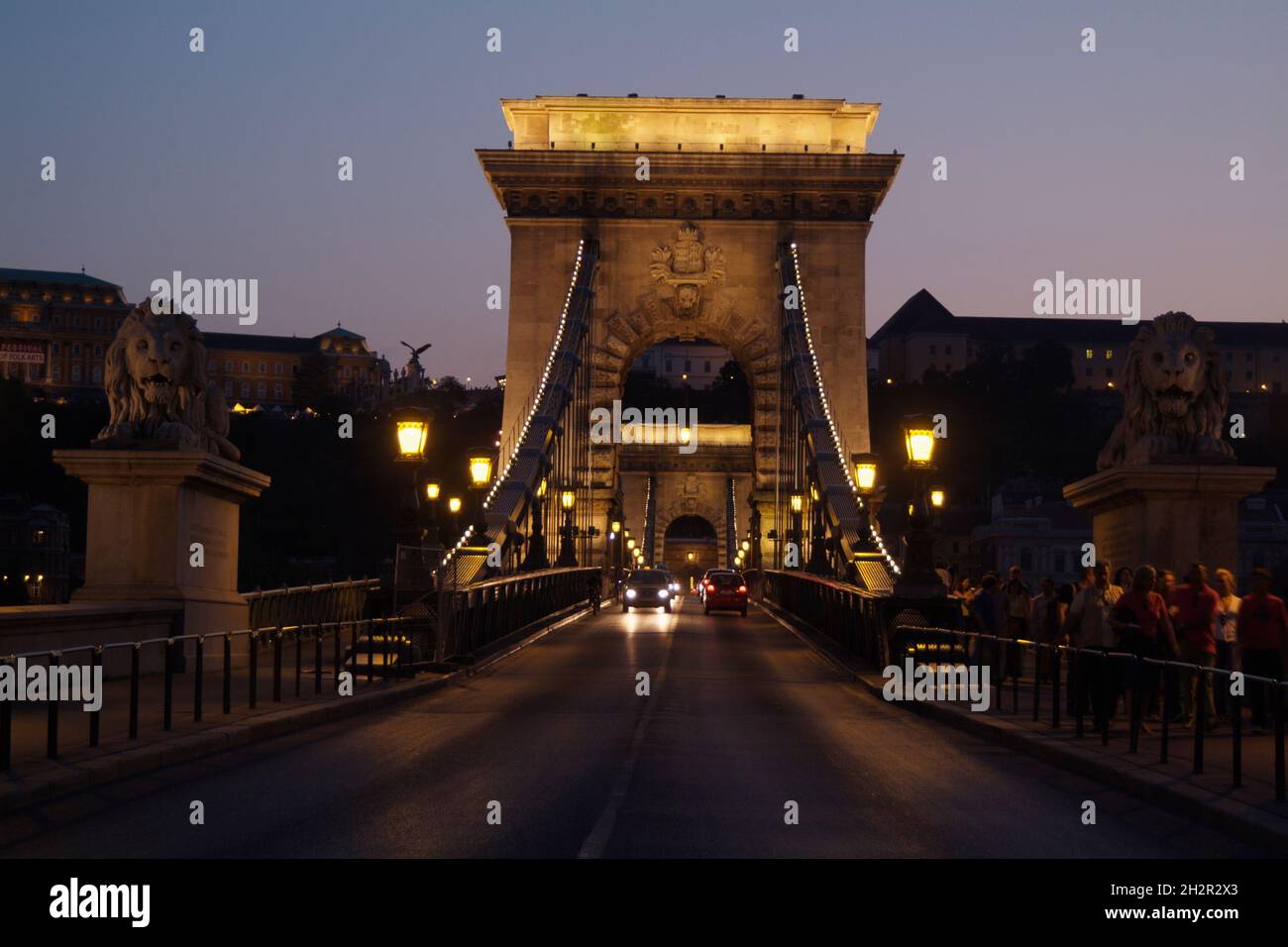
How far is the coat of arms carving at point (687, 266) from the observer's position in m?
64.9

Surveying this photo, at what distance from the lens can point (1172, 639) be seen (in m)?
16.9

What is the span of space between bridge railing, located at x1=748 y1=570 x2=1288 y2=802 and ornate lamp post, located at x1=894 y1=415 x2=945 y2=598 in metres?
0.20

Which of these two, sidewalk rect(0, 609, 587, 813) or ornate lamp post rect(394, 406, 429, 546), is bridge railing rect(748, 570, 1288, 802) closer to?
sidewalk rect(0, 609, 587, 813)

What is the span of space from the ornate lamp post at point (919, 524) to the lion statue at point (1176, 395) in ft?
12.6

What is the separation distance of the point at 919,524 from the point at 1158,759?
1035 cm

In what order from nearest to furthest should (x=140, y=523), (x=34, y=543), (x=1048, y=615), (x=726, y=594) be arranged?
1. (x=140, y=523)
2. (x=1048, y=615)
3. (x=726, y=594)
4. (x=34, y=543)

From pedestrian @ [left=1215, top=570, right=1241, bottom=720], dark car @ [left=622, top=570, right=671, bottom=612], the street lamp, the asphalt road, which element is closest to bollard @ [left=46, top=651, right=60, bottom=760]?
the asphalt road

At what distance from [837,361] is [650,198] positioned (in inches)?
347

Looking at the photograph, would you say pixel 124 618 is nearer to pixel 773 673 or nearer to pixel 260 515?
pixel 773 673

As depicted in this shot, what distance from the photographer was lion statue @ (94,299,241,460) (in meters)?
21.3

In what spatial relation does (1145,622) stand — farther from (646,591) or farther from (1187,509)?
(646,591)

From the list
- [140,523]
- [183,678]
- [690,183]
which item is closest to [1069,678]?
[183,678]

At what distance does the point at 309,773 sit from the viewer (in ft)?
44.1
